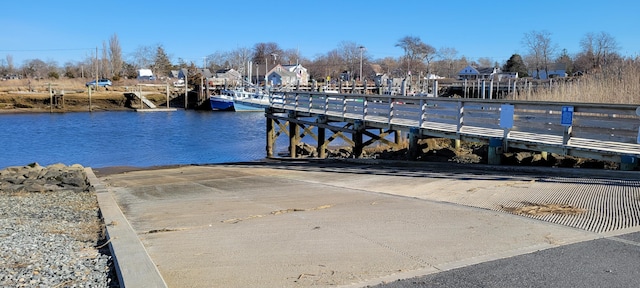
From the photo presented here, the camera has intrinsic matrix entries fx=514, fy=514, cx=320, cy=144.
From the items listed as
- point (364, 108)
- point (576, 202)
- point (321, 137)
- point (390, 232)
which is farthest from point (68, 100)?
point (576, 202)

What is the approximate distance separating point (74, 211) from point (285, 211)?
363cm

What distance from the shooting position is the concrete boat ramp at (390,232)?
14.8 ft

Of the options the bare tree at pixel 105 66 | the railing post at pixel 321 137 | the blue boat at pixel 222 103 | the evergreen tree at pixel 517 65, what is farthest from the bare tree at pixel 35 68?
the railing post at pixel 321 137

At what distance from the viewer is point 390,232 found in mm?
6039

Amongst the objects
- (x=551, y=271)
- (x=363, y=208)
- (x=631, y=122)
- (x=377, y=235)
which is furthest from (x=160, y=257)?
(x=631, y=122)

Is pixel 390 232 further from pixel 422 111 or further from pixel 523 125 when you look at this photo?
pixel 422 111

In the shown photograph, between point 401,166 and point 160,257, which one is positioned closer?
point 160,257

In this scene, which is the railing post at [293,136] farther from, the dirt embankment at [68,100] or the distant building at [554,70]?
the distant building at [554,70]

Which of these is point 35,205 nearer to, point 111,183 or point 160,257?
point 111,183

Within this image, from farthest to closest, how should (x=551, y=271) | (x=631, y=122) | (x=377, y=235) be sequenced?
1. (x=631, y=122)
2. (x=377, y=235)
3. (x=551, y=271)

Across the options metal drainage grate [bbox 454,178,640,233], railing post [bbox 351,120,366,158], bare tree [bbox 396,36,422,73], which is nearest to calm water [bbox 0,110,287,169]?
railing post [bbox 351,120,366,158]

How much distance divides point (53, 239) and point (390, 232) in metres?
4.00

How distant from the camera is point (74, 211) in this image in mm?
8453

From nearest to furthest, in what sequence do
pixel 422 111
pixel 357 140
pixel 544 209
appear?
pixel 544 209, pixel 422 111, pixel 357 140
